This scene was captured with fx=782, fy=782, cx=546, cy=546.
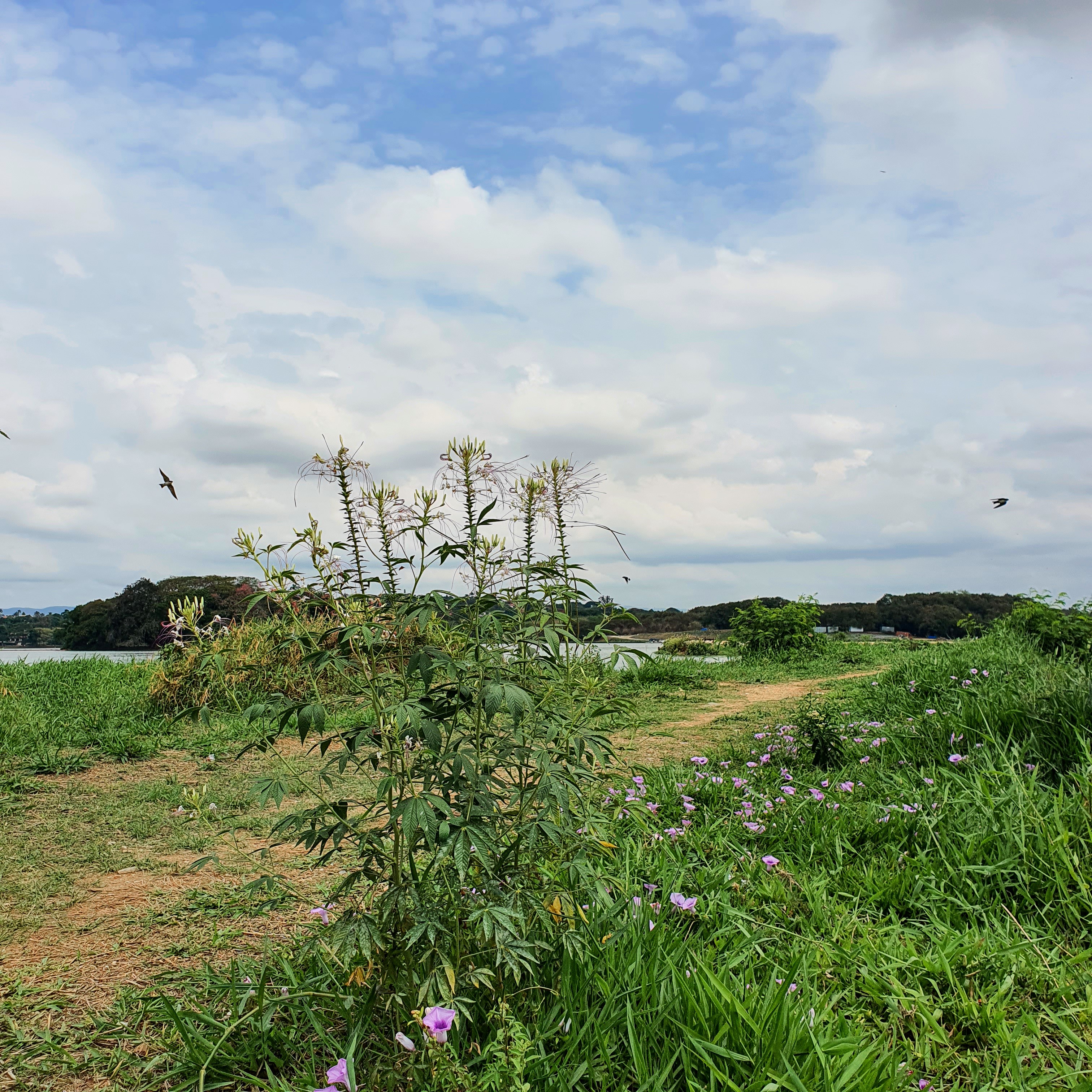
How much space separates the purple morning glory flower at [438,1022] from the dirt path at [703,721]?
2863mm

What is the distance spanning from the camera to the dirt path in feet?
21.8

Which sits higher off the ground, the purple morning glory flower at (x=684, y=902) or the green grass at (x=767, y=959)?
the purple morning glory flower at (x=684, y=902)

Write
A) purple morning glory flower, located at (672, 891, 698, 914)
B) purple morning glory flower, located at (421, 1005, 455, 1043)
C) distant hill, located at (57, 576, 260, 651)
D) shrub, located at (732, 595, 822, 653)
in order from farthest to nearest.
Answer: shrub, located at (732, 595, 822, 653) < distant hill, located at (57, 576, 260, 651) < purple morning glory flower, located at (672, 891, 698, 914) < purple morning glory flower, located at (421, 1005, 455, 1043)

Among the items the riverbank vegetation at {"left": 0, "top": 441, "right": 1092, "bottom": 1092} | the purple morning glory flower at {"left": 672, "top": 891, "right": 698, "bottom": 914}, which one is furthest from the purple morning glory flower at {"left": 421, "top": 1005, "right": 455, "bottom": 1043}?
the purple morning glory flower at {"left": 672, "top": 891, "right": 698, "bottom": 914}

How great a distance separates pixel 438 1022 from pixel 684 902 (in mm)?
1273

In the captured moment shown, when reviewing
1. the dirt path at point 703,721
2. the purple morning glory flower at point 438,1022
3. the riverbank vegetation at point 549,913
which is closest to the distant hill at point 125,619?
the dirt path at point 703,721

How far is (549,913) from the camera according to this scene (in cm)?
228

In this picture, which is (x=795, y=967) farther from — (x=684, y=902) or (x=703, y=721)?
(x=703, y=721)

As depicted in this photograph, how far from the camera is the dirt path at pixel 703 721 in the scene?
21.8 ft

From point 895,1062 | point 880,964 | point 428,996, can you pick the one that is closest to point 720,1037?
point 895,1062

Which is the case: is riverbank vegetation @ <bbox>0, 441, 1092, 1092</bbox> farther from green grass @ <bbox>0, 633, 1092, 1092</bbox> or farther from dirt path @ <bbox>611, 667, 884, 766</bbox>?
dirt path @ <bbox>611, 667, 884, 766</bbox>

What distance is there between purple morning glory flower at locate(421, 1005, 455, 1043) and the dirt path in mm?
Result: 2863

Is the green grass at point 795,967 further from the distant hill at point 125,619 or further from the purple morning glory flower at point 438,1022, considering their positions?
the distant hill at point 125,619

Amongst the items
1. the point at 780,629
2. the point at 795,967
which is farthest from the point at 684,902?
the point at 780,629
